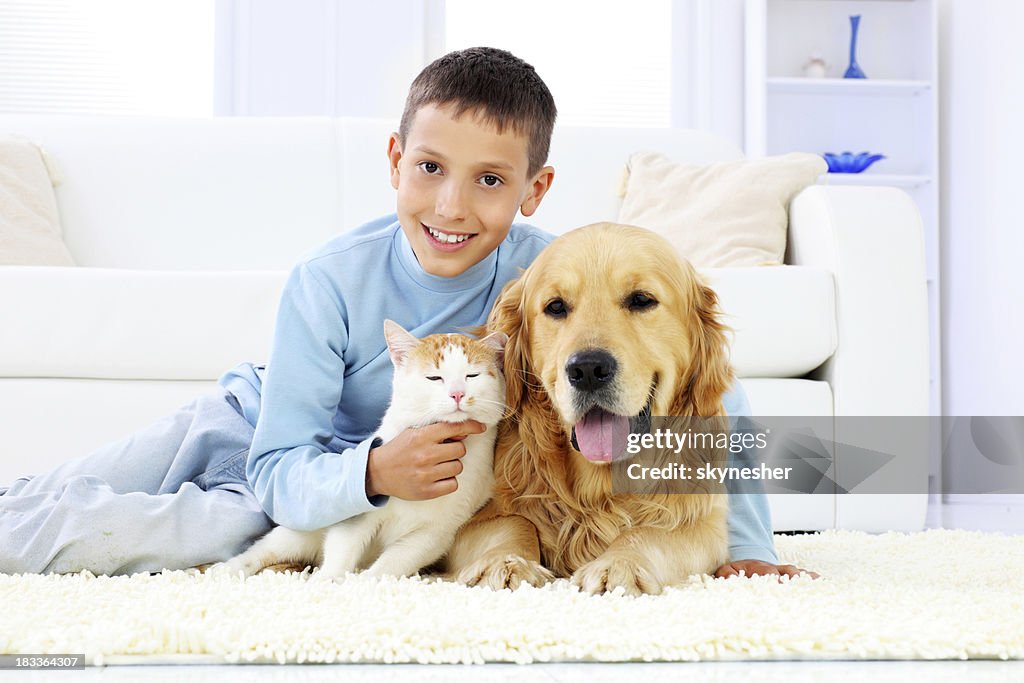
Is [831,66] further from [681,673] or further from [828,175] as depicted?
[681,673]

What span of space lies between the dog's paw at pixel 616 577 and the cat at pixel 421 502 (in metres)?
0.22

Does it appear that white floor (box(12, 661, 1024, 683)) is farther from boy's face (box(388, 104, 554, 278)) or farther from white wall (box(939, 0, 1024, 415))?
white wall (box(939, 0, 1024, 415))

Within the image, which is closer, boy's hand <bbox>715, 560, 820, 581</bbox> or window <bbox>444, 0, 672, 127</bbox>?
boy's hand <bbox>715, 560, 820, 581</bbox>

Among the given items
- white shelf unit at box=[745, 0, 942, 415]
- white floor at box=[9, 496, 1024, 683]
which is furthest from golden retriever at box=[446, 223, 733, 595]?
white shelf unit at box=[745, 0, 942, 415]

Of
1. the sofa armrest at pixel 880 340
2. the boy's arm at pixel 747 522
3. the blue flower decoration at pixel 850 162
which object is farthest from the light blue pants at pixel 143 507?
the blue flower decoration at pixel 850 162

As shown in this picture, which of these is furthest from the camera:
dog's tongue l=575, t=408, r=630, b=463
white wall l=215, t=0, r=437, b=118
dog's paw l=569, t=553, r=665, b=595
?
white wall l=215, t=0, r=437, b=118

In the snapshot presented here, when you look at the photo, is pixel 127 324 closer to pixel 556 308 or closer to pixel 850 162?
pixel 556 308

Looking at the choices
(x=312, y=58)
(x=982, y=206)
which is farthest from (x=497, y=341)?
(x=982, y=206)

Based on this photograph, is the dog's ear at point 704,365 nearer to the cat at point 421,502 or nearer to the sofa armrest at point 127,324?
the cat at point 421,502

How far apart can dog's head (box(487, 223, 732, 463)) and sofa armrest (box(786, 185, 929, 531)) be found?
38.7 inches

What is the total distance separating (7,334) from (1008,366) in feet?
12.3

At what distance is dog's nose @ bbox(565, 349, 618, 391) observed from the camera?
1149 millimetres

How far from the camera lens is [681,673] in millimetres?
805

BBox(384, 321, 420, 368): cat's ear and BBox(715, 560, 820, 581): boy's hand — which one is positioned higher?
BBox(384, 321, 420, 368): cat's ear
